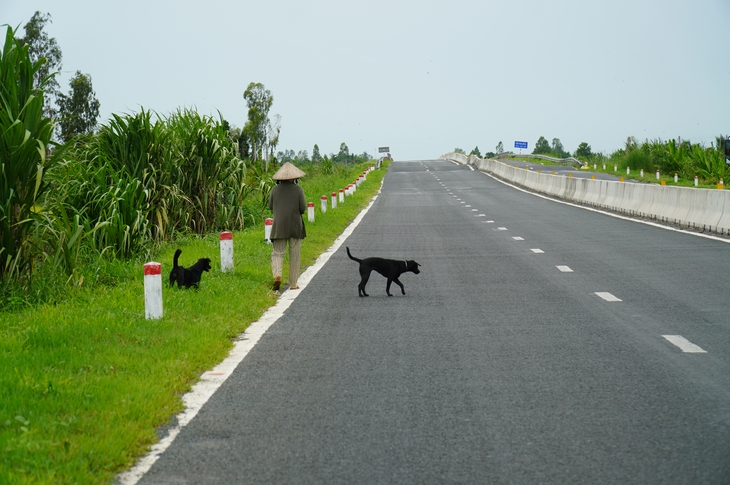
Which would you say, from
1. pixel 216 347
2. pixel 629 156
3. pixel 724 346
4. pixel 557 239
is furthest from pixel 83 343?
pixel 629 156

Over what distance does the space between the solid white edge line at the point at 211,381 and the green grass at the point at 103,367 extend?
8 centimetres

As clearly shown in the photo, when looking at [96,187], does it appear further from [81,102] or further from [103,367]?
[81,102]

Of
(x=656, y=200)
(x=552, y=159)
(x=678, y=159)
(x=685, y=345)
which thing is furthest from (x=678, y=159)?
(x=685, y=345)

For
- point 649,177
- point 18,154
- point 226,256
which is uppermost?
point 18,154

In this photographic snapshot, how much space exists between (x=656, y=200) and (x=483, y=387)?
2132 centimetres

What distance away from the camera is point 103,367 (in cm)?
769

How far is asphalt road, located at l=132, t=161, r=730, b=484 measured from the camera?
5410mm

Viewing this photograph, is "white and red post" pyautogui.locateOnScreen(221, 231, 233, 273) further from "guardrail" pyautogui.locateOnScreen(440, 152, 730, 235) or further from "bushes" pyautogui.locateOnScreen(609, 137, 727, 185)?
"bushes" pyautogui.locateOnScreen(609, 137, 727, 185)

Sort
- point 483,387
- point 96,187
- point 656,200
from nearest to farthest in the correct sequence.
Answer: point 483,387 → point 96,187 → point 656,200

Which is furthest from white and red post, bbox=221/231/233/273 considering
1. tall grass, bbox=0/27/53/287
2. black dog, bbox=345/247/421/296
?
tall grass, bbox=0/27/53/287

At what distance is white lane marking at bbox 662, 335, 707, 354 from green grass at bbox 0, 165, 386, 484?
14.0ft

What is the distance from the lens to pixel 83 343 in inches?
341

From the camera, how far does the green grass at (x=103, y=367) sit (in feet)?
17.9

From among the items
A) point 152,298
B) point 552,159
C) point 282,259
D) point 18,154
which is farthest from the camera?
point 552,159
